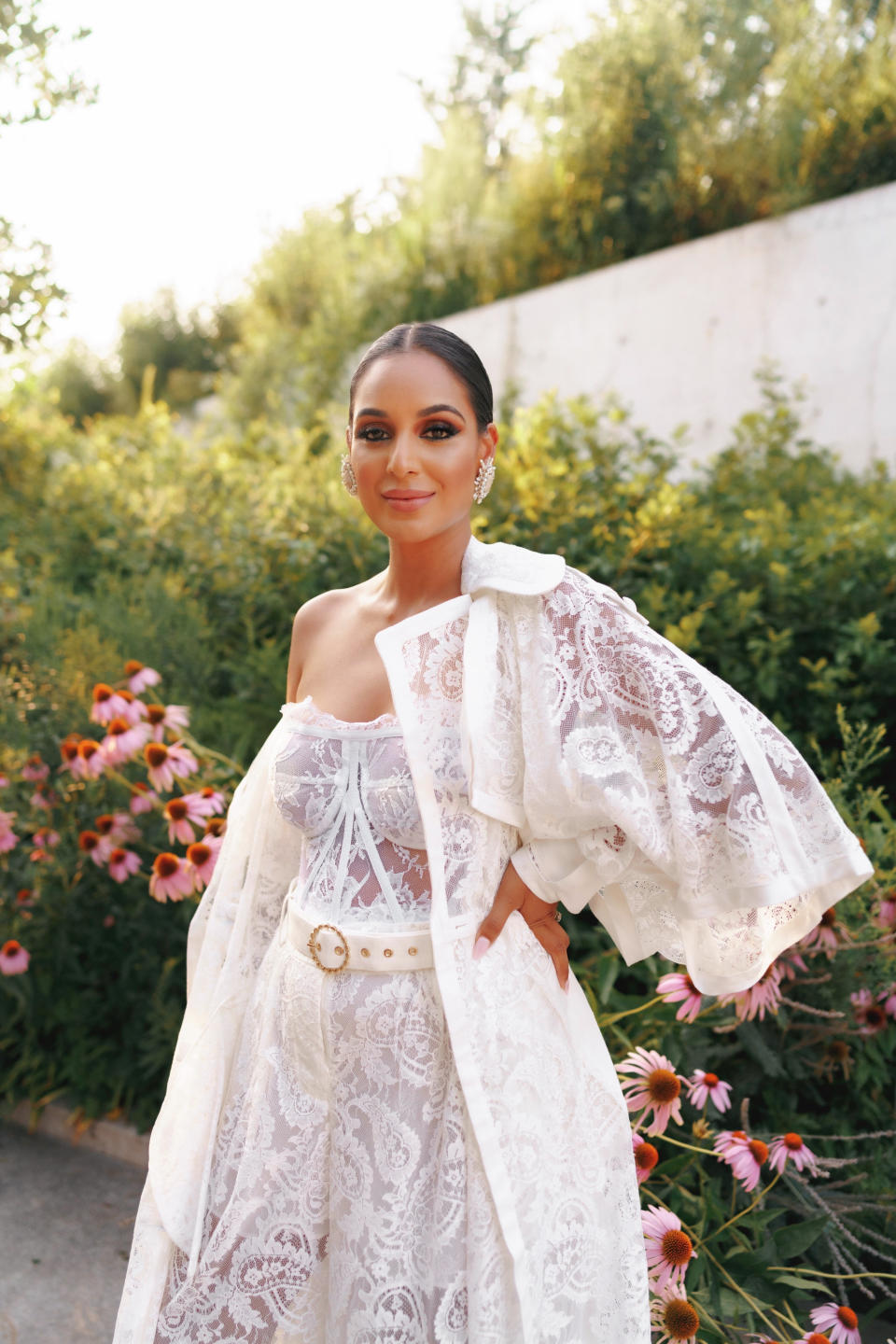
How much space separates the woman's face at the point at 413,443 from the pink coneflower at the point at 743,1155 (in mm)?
1328

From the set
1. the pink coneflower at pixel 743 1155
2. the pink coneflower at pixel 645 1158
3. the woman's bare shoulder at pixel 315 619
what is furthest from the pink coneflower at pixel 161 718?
the pink coneflower at pixel 743 1155

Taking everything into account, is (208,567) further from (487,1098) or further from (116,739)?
(487,1098)

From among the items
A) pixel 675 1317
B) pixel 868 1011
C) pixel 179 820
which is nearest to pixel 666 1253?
pixel 675 1317

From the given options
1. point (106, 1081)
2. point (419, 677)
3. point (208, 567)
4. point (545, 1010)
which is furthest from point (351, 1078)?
point (208, 567)

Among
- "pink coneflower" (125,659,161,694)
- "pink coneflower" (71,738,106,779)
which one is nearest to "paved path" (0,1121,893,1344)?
"pink coneflower" (71,738,106,779)

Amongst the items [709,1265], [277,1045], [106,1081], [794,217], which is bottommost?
[106,1081]

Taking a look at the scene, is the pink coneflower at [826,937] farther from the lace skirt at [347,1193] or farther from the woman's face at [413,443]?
the woman's face at [413,443]

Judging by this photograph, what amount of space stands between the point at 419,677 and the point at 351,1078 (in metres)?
0.61

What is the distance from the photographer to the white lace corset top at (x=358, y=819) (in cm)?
160

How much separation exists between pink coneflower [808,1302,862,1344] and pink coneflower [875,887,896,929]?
823mm

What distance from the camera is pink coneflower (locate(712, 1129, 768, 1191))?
78.4 inches

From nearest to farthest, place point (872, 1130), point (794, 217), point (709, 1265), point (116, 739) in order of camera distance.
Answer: point (709, 1265)
point (872, 1130)
point (116, 739)
point (794, 217)

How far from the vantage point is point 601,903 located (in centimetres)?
168

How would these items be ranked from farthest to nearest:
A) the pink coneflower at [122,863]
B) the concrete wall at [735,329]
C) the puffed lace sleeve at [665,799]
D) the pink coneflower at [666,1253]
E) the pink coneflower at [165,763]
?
the concrete wall at [735,329] < the pink coneflower at [122,863] < the pink coneflower at [165,763] < the pink coneflower at [666,1253] < the puffed lace sleeve at [665,799]
